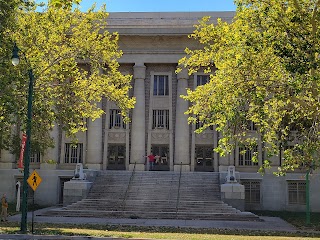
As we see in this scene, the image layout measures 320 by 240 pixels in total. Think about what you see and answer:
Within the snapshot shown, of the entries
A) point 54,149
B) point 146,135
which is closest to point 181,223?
point 146,135

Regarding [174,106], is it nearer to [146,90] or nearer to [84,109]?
[146,90]

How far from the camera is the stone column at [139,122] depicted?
106 ft

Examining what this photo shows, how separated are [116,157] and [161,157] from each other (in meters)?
3.68

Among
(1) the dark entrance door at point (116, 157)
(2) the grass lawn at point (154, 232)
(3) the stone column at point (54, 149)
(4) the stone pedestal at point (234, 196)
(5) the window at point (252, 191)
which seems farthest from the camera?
(1) the dark entrance door at point (116, 157)

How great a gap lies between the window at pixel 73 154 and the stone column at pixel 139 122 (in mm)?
4306

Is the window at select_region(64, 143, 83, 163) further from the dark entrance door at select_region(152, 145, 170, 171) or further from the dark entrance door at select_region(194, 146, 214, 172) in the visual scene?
the dark entrance door at select_region(194, 146, 214, 172)

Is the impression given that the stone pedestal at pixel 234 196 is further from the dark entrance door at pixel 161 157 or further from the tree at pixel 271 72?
the tree at pixel 271 72

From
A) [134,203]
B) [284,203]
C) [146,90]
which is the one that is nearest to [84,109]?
[134,203]

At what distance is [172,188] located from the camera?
28531mm

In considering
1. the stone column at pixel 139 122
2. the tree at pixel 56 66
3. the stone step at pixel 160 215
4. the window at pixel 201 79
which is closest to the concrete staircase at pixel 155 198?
the stone step at pixel 160 215

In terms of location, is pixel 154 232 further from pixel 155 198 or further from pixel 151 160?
pixel 151 160

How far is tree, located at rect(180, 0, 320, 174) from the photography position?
Answer: 14484mm

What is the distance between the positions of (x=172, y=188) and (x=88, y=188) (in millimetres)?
5828

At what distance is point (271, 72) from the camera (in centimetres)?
1546
